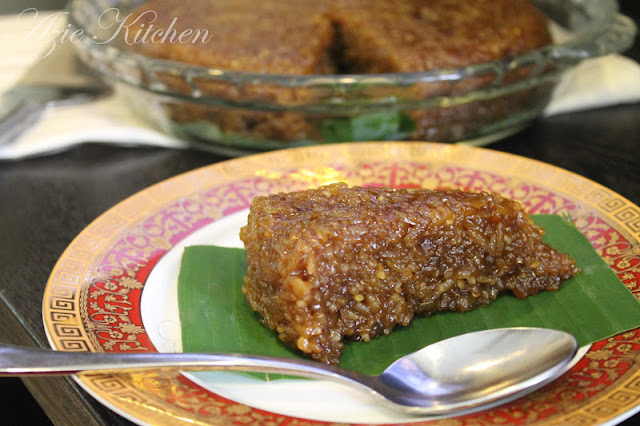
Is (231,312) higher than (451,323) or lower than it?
higher

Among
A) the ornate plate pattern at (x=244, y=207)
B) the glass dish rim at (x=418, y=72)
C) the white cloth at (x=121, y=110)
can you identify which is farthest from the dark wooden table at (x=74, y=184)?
the glass dish rim at (x=418, y=72)

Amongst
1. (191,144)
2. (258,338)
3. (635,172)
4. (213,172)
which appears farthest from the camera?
(191,144)

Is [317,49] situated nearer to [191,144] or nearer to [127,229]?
[191,144]

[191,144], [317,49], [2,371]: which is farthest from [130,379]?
[317,49]

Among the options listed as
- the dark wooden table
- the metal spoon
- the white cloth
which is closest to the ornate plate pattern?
the metal spoon

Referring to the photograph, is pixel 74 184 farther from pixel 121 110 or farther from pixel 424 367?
pixel 424 367

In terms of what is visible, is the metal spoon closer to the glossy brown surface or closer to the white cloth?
the glossy brown surface
